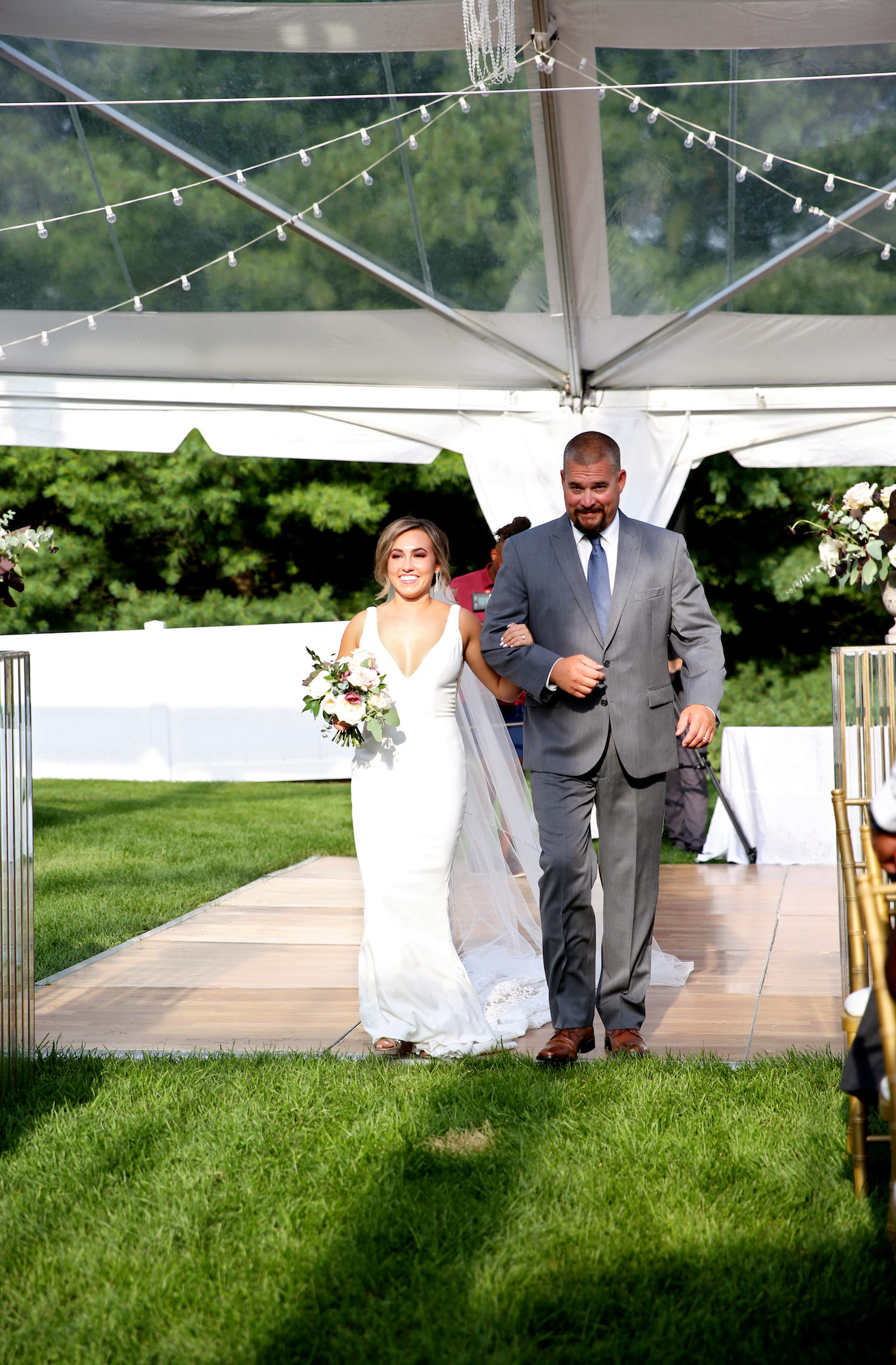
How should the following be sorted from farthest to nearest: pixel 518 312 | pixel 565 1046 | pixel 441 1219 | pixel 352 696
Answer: pixel 518 312 < pixel 352 696 < pixel 565 1046 < pixel 441 1219

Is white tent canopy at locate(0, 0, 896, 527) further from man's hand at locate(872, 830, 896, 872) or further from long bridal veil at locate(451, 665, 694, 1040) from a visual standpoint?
man's hand at locate(872, 830, 896, 872)

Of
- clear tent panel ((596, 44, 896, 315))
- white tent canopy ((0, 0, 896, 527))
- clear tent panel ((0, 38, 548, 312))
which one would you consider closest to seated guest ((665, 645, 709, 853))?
white tent canopy ((0, 0, 896, 527))

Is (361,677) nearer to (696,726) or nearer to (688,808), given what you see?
(696,726)

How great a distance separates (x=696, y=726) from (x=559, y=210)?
12.9ft

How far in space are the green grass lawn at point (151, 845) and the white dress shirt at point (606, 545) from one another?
10.6 ft

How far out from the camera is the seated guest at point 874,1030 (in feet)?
8.39

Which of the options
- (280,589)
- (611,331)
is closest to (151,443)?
(611,331)

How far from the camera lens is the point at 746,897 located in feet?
26.3

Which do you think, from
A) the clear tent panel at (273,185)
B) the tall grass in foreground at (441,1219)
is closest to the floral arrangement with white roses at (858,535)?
the tall grass in foreground at (441,1219)

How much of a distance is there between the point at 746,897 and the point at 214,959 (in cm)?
346

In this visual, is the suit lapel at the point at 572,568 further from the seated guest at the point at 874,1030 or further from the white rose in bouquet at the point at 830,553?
the seated guest at the point at 874,1030

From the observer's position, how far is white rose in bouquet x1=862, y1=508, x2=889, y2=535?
15.8ft

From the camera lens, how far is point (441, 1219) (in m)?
3.14

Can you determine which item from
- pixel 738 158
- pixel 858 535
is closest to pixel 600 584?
pixel 858 535
